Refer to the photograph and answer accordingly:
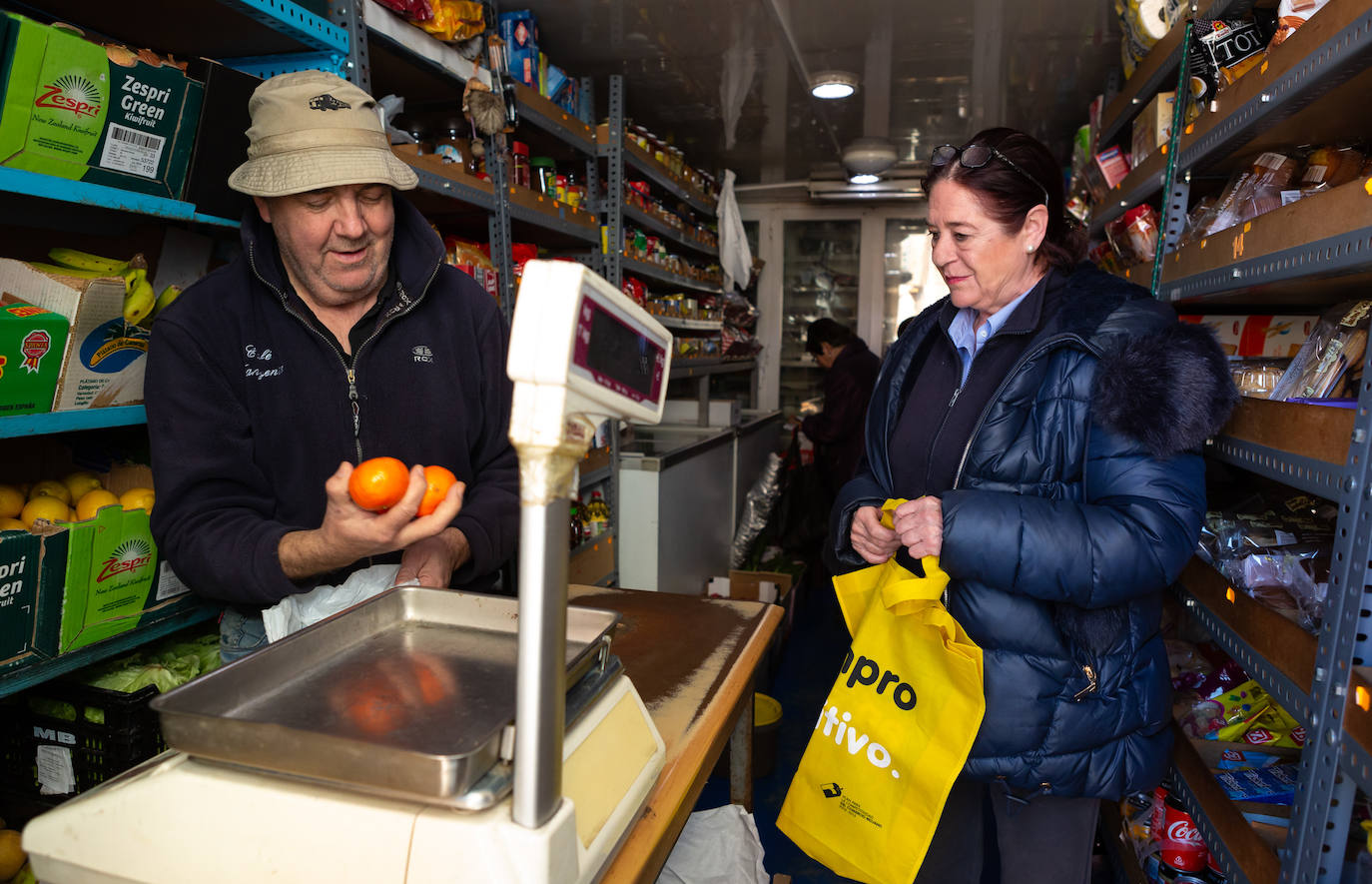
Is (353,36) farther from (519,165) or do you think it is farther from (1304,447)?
(1304,447)

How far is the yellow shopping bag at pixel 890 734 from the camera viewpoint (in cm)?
151

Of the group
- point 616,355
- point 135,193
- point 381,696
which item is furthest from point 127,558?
point 616,355

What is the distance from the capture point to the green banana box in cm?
136

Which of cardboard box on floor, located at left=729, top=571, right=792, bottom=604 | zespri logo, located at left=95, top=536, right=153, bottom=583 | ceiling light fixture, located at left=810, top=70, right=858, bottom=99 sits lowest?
cardboard box on floor, located at left=729, top=571, right=792, bottom=604

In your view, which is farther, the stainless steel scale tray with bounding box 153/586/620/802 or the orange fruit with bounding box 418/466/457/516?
the orange fruit with bounding box 418/466/457/516

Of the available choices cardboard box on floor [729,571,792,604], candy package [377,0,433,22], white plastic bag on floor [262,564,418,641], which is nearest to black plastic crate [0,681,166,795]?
white plastic bag on floor [262,564,418,641]

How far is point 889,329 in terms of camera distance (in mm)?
6848

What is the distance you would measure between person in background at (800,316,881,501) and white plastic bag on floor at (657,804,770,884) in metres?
3.46

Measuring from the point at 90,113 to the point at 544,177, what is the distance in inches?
82.9

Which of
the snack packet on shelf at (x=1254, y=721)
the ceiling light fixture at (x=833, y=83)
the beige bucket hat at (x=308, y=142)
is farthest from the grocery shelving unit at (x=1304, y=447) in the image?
the ceiling light fixture at (x=833, y=83)

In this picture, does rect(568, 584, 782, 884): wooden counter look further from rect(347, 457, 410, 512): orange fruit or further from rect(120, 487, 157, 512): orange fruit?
rect(120, 487, 157, 512): orange fruit

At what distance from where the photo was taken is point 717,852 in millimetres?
1617

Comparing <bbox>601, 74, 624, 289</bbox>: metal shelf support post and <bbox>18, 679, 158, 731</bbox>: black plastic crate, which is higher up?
<bbox>601, 74, 624, 289</bbox>: metal shelf support post

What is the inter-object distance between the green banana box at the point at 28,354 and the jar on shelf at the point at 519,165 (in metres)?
1.78
